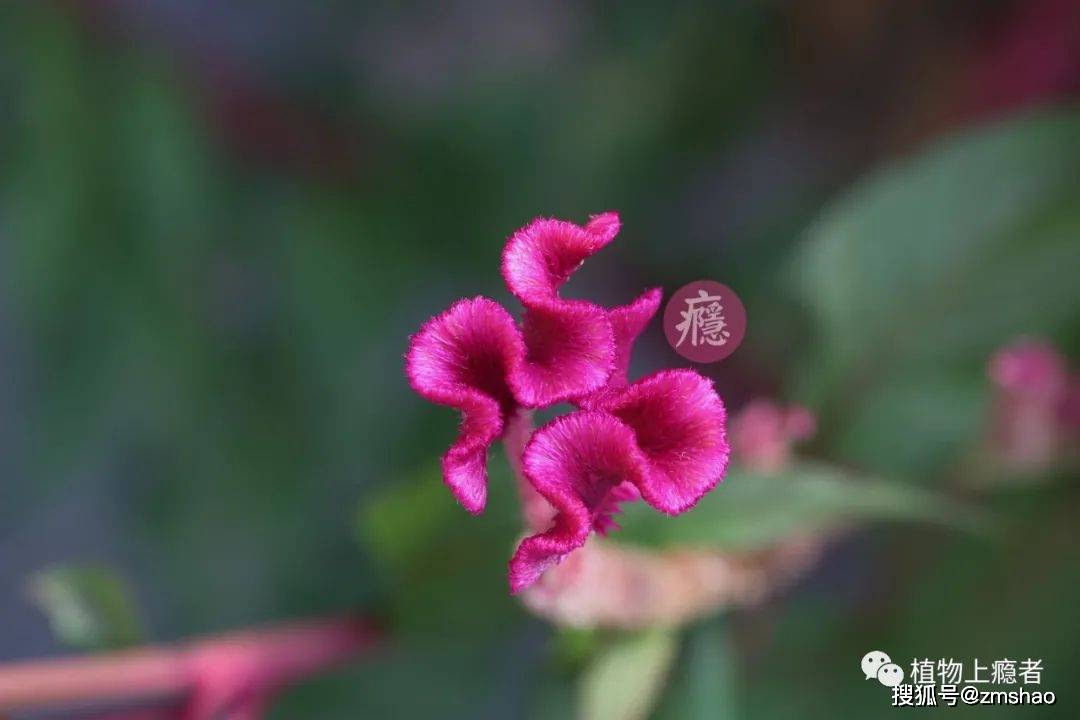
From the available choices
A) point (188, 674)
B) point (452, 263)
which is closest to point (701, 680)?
point (188, 674)

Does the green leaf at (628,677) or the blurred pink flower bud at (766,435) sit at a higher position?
the blurred pink flower bud at (766,435)

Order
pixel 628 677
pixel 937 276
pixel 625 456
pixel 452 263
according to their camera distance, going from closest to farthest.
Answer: pixel 625 456, pixel 628 677, pixel 937 276, pixel 452 263

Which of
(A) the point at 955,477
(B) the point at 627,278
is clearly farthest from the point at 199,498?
(A) the point at 955,477

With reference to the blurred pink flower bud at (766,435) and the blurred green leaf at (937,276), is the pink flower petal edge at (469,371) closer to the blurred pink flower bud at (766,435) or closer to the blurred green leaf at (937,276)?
the blurred pink flower bud at (766,435)

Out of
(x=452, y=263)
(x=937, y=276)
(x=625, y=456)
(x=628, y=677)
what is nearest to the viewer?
(x=625, y=456)

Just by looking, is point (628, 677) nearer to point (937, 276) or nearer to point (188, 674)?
point (188, 674)

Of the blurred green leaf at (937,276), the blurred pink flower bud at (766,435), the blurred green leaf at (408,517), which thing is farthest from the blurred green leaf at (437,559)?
the blurred green leaf at (937,276)

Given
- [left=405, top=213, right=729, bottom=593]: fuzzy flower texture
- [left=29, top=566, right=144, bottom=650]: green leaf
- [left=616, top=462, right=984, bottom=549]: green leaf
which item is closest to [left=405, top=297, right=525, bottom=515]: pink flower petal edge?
[left=405, top=213, right=729, bottom=593]: fuzzy flower texture
